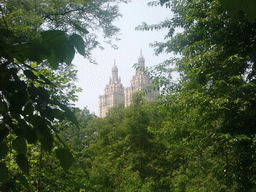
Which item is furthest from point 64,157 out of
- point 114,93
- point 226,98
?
point 114,93

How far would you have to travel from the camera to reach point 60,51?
67 cm

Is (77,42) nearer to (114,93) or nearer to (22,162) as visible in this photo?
(22,162)

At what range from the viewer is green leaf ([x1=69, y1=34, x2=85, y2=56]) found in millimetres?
651

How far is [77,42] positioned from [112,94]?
184 feet

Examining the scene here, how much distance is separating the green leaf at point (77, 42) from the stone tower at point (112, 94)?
5468 centimetres

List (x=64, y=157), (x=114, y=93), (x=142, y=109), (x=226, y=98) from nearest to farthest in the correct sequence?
(x=64, y=157) → (x=226, y=98) → (x=142, y=109) → (x=114, y=93)

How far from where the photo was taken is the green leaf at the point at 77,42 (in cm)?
65

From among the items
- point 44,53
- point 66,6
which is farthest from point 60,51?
point 66,6

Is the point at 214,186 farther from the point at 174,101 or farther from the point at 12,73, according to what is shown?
the point at 12,73

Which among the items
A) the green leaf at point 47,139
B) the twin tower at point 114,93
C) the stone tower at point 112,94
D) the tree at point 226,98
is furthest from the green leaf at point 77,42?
the stone tower at point 112,94

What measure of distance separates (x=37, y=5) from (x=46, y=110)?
5483 mm

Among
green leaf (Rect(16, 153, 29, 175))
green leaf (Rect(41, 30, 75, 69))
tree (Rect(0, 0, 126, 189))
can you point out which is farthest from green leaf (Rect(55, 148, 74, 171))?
green leaf (Rect(41, 30, 75, 69))

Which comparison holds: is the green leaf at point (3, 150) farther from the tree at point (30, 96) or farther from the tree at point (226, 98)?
the tree at point (226, 98)

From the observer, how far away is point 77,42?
655mm
